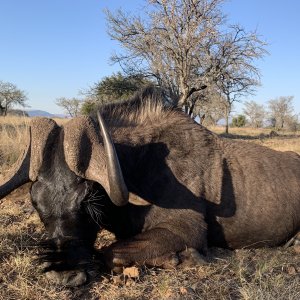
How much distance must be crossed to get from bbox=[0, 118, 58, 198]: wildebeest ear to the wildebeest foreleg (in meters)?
0.92

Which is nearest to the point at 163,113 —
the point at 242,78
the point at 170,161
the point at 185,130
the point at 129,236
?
the point at 185,130

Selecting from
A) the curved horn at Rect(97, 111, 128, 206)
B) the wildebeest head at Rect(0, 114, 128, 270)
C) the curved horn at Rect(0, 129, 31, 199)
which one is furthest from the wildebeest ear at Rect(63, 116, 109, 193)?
the curved horn at Rect(0, 129, 31, 199)

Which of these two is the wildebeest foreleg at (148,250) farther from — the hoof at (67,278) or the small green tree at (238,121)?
the small green tree at (238,121)

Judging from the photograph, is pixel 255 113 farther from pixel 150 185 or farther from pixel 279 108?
pixel 150 185

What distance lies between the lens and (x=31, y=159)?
3.67 meters

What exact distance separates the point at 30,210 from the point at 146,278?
2707 mm

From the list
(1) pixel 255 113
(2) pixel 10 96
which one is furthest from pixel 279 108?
(2) pixel 10 96

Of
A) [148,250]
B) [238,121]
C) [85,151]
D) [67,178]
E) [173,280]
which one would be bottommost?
[173,280]

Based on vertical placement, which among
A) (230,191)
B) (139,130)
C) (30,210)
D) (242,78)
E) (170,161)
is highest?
(242,78)

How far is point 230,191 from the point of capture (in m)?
4.59

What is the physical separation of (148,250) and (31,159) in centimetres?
125

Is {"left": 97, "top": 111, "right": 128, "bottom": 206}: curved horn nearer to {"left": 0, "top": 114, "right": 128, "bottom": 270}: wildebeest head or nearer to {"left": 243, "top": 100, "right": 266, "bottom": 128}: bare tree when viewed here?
{"left": 0, "top": 114, "right": 128, "bottom": 270}: wildebeest head

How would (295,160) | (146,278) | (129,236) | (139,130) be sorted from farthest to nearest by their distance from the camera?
(295,160) < (139,130) < (129,236) < (146,278)

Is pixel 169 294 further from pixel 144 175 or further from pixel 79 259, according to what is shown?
pixel 144 175
